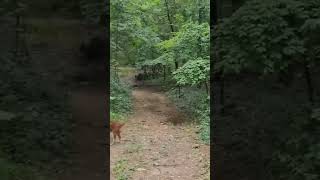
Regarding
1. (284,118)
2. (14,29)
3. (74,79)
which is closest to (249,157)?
(284,118)

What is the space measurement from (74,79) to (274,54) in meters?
8.65

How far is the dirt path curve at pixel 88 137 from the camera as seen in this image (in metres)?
7.77

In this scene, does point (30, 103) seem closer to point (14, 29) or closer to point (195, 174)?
point (14, 29)

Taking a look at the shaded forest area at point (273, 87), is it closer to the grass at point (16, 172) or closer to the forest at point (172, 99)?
the forest at point (172, 99)

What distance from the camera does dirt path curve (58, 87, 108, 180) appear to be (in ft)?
25.5

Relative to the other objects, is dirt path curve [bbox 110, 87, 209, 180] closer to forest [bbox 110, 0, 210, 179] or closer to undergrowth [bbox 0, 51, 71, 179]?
forest [bbox 110, 0, 210, 179]

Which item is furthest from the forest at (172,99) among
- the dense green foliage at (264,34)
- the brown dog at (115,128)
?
the brown dog at (115,128)

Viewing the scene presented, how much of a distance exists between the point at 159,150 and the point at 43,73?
3153mm

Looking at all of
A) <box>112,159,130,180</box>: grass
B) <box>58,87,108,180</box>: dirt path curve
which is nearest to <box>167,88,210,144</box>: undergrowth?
<box>112,159,130,180</box>: grass

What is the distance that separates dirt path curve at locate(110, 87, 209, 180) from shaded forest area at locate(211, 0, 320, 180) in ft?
2.80

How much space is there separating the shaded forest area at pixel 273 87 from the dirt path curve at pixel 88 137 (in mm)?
2180

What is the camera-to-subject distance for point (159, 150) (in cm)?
1068

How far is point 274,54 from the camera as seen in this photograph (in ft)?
19.3

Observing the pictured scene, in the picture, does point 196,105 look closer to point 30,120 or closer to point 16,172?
point 30,120
